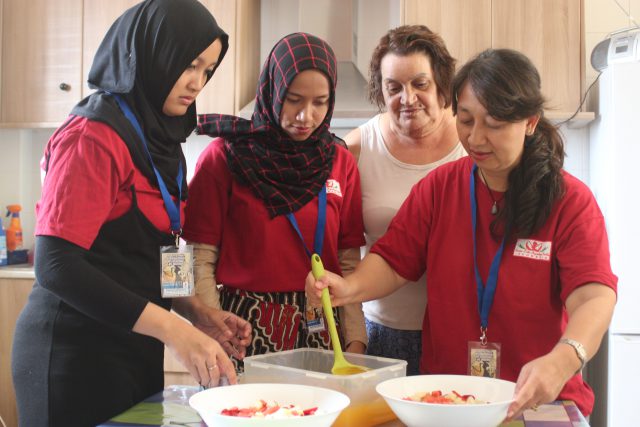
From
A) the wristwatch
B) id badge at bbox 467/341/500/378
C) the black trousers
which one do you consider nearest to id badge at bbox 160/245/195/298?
the black trousers

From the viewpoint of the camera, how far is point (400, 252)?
1673 mm

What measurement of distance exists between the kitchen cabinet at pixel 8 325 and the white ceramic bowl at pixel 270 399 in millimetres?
2438

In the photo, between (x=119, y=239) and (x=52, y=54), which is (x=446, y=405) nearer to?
(x=119, y=239)

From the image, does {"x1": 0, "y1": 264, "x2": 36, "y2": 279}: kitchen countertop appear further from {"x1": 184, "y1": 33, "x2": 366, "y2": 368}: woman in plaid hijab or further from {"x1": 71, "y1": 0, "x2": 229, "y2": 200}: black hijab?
{"x1": 71, "y1": 0, "x2": 229, "y2": 200}: black hijab

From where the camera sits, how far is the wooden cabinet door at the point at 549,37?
3.15 meters

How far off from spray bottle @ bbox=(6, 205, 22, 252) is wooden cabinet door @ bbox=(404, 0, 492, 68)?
2224 millimetres

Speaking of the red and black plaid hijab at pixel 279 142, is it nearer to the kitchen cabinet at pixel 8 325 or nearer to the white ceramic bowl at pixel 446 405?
the white ceramic bowl at pixel 446 405

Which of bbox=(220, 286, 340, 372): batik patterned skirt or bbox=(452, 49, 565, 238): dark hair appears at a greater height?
bbox=(452, 49, 565, 238): dark hair

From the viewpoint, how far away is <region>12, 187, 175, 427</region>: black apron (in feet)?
4.46

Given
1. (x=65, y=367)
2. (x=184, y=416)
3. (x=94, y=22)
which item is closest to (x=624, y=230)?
(x=184, y=416)

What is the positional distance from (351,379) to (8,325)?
268cm

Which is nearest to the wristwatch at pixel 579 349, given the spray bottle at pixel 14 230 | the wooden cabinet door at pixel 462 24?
the wooden cabinet door at pixel 462 24

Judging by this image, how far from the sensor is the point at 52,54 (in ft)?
11.9

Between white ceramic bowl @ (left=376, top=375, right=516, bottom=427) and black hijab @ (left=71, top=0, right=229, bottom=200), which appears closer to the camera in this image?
white ceramic bowl @ (left=376, top=375, right=516, bottom=427)
